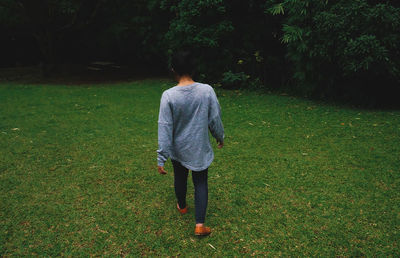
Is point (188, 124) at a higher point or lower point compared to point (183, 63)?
lower

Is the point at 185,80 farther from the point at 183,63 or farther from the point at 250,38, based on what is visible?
the point at 250,38

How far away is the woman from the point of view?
254 cm

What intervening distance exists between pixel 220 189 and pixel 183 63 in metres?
1.80

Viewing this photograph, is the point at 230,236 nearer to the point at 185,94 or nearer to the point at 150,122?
the point at 185,94

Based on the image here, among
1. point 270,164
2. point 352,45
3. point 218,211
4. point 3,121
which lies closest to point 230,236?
point 218,211

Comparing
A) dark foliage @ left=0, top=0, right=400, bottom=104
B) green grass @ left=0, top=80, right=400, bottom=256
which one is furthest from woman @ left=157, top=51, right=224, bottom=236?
green grass @ left=0, top=80, right=400, bottom=256

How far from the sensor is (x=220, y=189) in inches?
148

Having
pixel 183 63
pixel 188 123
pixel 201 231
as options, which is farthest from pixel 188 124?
pixel 201 231

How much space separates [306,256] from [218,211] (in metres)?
1.00

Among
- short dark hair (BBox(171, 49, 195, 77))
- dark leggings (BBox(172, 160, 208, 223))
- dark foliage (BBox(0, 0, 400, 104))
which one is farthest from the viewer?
dark foliage (BBox(0, 0, 400, 104))

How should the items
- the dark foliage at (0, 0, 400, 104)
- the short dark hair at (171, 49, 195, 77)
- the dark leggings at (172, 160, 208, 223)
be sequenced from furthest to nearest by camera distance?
the dark foliage at (0, 0, 400, 104), the dark leggings at (172, 160, 208, 223), the short dark hair at (171, 49, 195, 77)

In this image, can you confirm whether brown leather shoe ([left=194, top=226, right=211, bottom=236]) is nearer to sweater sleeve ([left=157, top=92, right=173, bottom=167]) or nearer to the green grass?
the green grass

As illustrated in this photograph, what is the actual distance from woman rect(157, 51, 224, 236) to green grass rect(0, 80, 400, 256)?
0.57 metres

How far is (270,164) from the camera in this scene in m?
4.46
